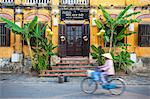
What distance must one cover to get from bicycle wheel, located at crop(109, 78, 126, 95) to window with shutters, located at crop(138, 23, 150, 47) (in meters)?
9.75

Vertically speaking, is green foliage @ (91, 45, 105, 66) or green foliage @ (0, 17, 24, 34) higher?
green foliage @ (0, 17, 24, 34)

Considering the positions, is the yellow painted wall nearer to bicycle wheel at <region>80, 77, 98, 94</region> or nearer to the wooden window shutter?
the wooden window shutter

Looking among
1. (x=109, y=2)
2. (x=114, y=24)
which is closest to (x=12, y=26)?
(x=114, y=24)

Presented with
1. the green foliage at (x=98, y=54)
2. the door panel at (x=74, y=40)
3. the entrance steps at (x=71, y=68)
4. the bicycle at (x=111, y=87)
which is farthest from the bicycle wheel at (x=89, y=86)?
the door panel at (x=74, y=40)

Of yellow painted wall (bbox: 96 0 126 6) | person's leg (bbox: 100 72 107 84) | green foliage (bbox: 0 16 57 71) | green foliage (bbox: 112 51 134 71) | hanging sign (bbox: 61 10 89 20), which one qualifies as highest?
yellow painted wall (bbox: 96 0 126 6)

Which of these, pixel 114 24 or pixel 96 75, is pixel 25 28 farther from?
pixel 96 75

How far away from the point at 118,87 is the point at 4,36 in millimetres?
11343

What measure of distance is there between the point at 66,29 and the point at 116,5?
12.2ft

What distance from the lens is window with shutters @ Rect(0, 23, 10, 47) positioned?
21250mm

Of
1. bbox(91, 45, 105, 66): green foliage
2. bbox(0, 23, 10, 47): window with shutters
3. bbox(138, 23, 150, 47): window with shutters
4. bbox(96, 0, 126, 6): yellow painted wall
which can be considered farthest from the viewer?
bbox(96, 0, 126, 6): yellow painted wall

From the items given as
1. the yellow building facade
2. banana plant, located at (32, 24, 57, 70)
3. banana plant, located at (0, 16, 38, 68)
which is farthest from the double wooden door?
banana plant, located at (0, 16, 38, 68)

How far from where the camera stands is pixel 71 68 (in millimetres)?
20078

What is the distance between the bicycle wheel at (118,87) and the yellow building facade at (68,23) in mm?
9155

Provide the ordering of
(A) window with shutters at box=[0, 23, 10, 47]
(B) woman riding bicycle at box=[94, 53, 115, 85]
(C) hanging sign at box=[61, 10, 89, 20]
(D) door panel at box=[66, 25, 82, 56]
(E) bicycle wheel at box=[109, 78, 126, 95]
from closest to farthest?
(E) bicycle wheel at box=[109, 78, 126, 95], (B) woman riding bicycle at box=[94, 53, 115, 85], (A) window with shutters at box=[0, 23, 10, 47], (C) hanging sign at box=[61, 10, 89, 20], (D) door panel at box=[66, 25, 82, 56]
